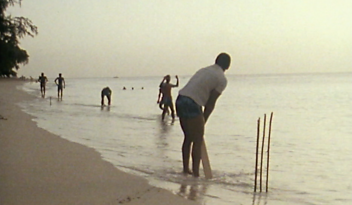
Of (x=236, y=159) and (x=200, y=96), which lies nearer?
(x=200, y=96)

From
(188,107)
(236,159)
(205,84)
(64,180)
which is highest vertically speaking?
(205,84)

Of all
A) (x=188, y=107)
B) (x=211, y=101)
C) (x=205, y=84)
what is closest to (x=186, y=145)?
(x=188, y=107)

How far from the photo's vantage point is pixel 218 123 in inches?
658

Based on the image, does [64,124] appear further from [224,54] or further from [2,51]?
[224,54]

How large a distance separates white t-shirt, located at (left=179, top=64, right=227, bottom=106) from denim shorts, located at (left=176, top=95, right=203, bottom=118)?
6 centimetres

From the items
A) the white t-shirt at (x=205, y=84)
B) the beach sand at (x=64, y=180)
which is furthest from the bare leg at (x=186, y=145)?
the beach sand at (x=64, y=180)

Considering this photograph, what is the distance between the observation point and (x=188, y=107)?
20.3 ft

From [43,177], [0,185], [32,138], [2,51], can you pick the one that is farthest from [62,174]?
[2,51]

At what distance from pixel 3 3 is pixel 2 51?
5.56ft

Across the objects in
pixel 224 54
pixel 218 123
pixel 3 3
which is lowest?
pixel 218 123

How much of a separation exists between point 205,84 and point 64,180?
7.13ft

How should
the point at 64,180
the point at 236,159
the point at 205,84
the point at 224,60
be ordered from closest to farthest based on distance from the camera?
the point at 64,180
the point at 205,84
the point at 224,60
the point at 236,159

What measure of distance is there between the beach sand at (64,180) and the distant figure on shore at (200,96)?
0.98 m

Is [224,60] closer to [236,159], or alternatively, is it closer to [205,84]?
[205,84]
